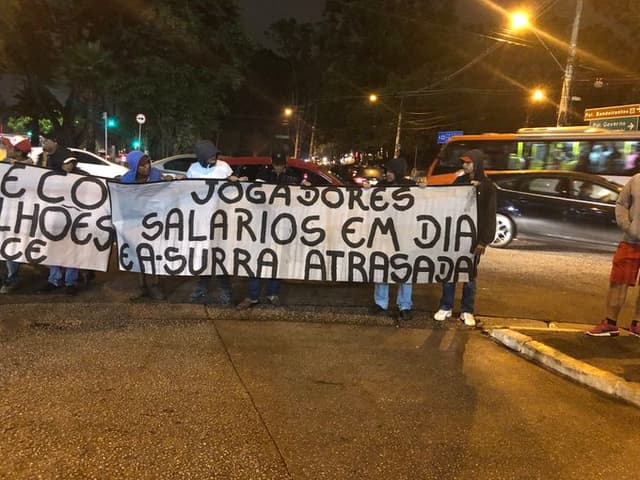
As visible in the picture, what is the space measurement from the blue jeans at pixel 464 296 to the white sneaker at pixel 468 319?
0.14 ft

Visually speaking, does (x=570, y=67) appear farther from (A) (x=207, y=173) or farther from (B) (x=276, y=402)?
(B) (x=276, y=402)

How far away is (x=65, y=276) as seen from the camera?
621cm

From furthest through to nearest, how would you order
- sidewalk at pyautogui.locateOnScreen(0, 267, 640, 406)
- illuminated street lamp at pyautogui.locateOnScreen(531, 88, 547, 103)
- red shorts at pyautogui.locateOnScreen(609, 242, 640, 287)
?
illuminated street lamp at pyautogui.locateOnScreen(531, 88, 547, 103), red shorts at pyautogui.locateOnScreen(609, 242, 640, 287), sidewalk at pyautogui.locateOnScreen(0, 267, 640, 406)

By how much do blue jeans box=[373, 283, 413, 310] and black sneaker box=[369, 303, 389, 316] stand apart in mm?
28

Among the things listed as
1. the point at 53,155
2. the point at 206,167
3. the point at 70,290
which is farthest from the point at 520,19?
the point at 70,290

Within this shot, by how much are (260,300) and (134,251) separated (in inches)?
56.6

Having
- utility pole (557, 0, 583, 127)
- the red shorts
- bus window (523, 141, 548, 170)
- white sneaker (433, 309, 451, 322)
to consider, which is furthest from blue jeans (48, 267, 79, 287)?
utility pole (557, 0, 583, 127)

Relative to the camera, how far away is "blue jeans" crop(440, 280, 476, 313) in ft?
19.1

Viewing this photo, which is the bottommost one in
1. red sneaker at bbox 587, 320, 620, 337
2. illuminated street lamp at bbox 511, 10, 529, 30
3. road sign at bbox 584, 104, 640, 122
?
red sneaker at bbox 587, 320, 620, 337

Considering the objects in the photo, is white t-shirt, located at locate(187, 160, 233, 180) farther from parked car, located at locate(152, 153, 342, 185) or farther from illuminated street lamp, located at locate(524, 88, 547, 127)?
illuminated street lamp, located at locate(524, 88, 547, 127)

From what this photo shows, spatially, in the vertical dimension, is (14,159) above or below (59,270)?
above

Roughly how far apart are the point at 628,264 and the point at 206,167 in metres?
4.38

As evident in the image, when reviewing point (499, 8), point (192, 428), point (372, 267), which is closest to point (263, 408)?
point (192, 428)

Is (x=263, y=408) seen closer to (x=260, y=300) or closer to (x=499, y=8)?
(x=260, y=300)
